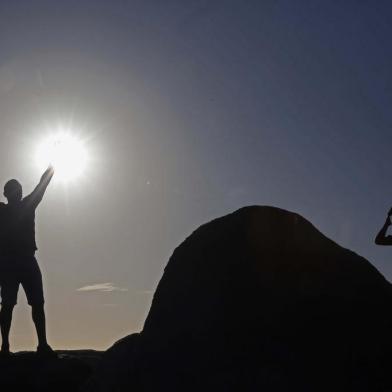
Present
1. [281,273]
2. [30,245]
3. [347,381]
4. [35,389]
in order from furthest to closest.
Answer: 1. [30,245]
2. [35,389]
3. [281,273]
4. [347,381]

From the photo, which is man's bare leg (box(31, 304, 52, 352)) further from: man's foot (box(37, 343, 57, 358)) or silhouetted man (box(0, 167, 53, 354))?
man's foot (box(37, 343, 57, 358))

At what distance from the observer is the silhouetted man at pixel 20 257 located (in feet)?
36.1

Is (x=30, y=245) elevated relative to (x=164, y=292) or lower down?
elevated

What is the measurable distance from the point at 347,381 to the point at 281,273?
5.66 feet

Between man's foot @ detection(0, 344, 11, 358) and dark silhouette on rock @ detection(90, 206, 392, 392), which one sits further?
man's foot @ detection(0, 344, 11, 358)

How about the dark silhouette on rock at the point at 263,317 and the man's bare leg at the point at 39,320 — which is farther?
the man's bare leg at the point at 39,320

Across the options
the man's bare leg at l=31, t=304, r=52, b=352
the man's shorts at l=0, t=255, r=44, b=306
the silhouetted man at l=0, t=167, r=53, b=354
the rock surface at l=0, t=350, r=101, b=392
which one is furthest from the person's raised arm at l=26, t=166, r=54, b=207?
the rock surface at l=0, t=350, r=101, b=392

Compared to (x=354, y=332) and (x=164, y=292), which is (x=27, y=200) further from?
(x=354, y=332)

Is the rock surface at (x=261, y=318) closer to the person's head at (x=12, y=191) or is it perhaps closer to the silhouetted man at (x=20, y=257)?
the silhouetted man at (x=20, y=257)

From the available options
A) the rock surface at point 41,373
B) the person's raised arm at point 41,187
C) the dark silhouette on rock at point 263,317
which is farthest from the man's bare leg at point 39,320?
the dark silhouette on rock at point 263,317

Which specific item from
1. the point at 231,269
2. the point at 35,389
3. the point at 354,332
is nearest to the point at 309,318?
the point at 354,332

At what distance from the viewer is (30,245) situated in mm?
11102

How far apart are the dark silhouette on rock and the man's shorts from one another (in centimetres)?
273

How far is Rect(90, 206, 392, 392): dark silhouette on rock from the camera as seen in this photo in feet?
24.2
